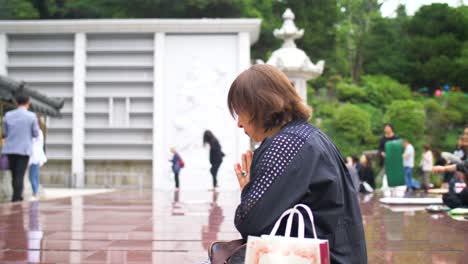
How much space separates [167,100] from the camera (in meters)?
15.8

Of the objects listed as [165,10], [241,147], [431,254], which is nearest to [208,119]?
[241,147]

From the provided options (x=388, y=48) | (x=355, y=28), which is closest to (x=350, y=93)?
(x=388, y=48)

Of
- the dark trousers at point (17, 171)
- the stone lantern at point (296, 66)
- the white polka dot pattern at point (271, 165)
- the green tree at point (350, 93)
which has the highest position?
the green tree at point (350, 93)

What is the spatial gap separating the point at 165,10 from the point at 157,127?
25.5ft

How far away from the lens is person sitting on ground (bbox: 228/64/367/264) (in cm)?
138

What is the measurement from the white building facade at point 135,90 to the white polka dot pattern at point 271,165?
45.5 ft

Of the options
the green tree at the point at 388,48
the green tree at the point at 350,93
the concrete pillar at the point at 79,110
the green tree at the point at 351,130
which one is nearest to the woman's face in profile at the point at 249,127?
the concrete pillar at the point at 79,110

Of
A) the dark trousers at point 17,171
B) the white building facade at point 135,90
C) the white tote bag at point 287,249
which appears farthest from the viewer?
the white building facade at point 135,90

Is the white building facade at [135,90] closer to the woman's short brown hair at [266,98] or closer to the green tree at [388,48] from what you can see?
the green tree at [388,48]

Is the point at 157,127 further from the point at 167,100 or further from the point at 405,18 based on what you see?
the point at 405,18

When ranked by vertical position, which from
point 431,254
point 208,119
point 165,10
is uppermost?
point 165,10

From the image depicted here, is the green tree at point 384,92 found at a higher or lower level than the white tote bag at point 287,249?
higher

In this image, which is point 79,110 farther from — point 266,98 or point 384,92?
point 266,98

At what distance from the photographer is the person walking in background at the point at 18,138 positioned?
6922 mm
